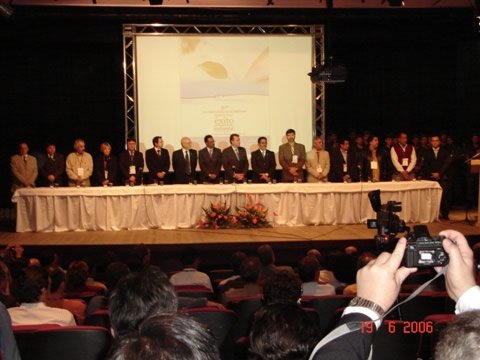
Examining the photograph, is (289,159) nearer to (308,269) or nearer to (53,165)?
(53,165)

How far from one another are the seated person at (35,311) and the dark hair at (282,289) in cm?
125

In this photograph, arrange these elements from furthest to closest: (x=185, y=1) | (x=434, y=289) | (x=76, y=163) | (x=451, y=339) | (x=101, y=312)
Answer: (x=185, y=1)
(x=76, y=163)
(x=434, y=289)
(x=101, y=312)
(x=451, y=339)

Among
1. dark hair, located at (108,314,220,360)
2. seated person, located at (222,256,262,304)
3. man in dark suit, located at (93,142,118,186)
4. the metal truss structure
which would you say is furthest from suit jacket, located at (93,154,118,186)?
dark hair, located at (108,314,220,360)

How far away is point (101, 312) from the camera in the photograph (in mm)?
3562

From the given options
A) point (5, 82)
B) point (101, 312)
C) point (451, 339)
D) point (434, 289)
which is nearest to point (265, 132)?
point (5, 82)

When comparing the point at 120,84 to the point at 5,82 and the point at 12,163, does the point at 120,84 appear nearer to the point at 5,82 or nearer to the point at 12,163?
the point at 5,82

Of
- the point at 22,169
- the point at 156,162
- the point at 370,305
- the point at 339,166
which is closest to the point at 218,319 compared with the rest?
the point at 370,305

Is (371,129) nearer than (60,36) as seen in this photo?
No

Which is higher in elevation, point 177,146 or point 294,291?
point 177,146

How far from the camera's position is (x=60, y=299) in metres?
4.25

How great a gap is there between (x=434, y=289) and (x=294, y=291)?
196cm

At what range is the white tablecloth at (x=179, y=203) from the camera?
30.3ft

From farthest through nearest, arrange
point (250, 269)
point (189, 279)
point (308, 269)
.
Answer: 1. point (189, 279)
2. point (308, 269)
3. point (250, 269)

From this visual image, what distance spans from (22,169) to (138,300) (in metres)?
8.57
